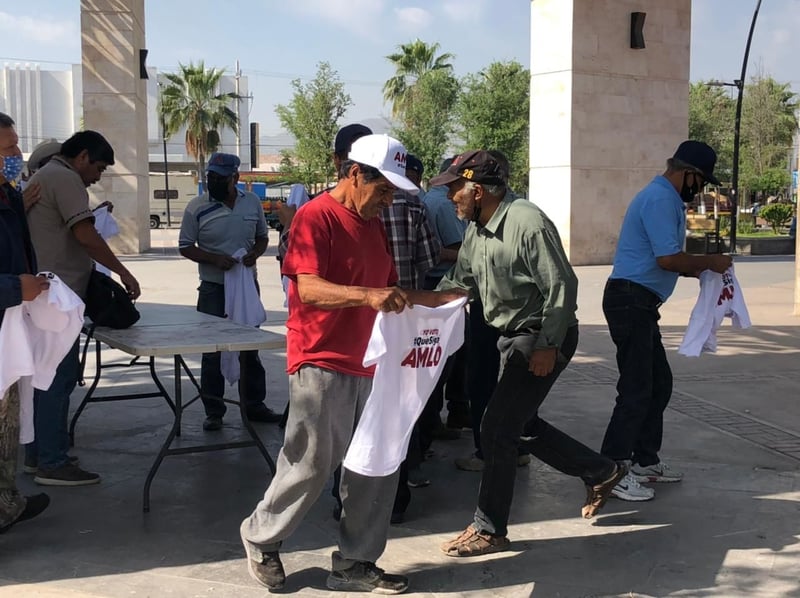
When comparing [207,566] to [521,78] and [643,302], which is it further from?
[521,78]

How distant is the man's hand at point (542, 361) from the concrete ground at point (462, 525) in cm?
94

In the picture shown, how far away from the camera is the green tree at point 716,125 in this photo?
155 ft

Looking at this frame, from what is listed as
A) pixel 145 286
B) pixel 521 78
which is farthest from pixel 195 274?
pixel 521 78

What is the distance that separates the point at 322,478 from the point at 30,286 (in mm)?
1667

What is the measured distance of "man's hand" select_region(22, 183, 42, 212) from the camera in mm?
5176

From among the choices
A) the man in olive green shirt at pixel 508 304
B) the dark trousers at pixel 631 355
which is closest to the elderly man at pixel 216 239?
the man in olive green shirt at pixel 508 304

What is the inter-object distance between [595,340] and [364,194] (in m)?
7.40

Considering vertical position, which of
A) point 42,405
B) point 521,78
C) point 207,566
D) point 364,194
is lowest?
point 207,566

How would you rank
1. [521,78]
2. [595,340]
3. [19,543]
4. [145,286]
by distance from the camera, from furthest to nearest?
[521,78], [145,286], [595,340], [19,543]

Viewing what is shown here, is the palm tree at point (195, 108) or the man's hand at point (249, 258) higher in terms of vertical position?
the palm tree at point (195, 108)

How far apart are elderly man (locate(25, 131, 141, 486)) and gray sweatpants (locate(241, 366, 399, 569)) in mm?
1932

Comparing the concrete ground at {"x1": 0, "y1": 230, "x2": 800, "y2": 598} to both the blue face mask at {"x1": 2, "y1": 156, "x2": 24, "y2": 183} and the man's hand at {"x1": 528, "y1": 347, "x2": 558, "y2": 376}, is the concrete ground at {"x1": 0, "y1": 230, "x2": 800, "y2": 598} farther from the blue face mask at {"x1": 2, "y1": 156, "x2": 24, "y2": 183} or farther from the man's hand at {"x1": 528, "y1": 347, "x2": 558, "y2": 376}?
the blue face mask at {"x1": 2, "y1": 156, "x2": 24, "y2": 183}

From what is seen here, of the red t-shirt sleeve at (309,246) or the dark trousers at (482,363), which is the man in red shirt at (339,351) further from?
the dark trousers at (482,363)

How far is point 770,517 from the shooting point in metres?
4.89
